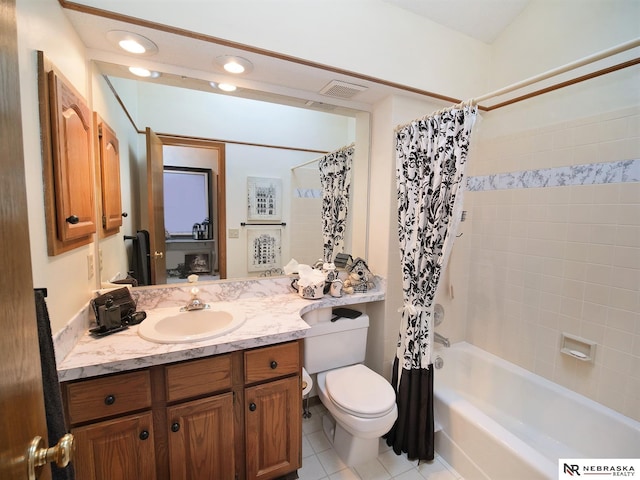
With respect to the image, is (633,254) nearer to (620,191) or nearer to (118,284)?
(620,191)

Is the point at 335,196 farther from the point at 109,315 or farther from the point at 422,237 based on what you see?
the point at 109,315

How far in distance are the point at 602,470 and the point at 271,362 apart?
163cm

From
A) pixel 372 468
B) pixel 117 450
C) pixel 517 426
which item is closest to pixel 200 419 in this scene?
pixel 117 450

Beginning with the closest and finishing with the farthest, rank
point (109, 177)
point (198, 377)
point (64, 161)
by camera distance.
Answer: point (64, 161)
point (198, 377)
point (109, 177)

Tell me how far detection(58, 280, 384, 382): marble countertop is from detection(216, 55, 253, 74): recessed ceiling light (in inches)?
48.8

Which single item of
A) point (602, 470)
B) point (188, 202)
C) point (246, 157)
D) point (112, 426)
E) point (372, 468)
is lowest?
point (372, 468)

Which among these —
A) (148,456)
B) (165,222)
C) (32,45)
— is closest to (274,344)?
(148,456)

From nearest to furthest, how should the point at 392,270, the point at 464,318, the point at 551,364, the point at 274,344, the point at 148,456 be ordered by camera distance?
the point at 148,456 → the point at 274,344 → the point at 551,364 → the point at 392,270 → the point at 464,318

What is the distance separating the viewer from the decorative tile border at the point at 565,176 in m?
1.54

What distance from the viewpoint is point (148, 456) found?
3.87 ft

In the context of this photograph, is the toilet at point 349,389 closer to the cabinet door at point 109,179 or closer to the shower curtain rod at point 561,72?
the cabinet door at point 109,179

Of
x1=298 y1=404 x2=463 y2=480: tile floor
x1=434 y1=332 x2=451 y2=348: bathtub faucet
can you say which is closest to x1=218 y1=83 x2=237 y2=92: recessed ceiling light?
x1=434 y1=332 x2=451 y2=348: bathtub faucet

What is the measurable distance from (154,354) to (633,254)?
2356 mm

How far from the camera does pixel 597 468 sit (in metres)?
1.36
